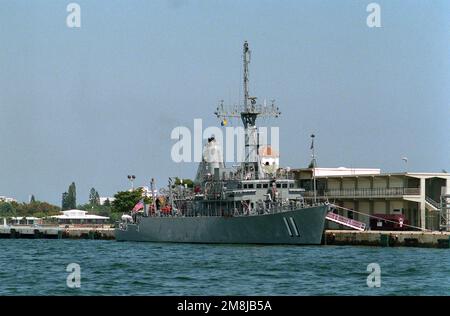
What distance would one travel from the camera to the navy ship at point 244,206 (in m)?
71.0

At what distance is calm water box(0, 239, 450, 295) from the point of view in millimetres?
36656

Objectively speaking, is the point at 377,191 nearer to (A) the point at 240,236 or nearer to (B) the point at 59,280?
(A) the point at 240,236

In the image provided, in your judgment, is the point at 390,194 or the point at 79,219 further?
the point at 79,219

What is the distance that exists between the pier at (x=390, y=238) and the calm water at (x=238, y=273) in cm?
374

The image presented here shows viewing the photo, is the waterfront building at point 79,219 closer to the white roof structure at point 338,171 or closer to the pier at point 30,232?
the pier at point 30,232

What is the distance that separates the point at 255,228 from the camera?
72438 millimetres

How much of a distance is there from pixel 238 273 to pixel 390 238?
2748cm

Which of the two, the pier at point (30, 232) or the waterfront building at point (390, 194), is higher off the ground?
the waterfront building at point (390, 194)

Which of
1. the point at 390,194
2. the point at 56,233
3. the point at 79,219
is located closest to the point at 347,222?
the point at 390,194

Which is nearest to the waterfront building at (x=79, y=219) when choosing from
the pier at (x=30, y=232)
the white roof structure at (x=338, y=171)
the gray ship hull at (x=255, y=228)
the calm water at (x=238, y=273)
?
the pier at (x=30, y=232)

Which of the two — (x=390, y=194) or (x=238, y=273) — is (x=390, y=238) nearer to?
(x=390, y=194)

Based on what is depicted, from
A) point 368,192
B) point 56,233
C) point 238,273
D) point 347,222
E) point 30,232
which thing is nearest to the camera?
point 238,273

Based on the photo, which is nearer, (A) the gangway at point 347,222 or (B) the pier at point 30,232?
(A) the gangway at point 347,222
